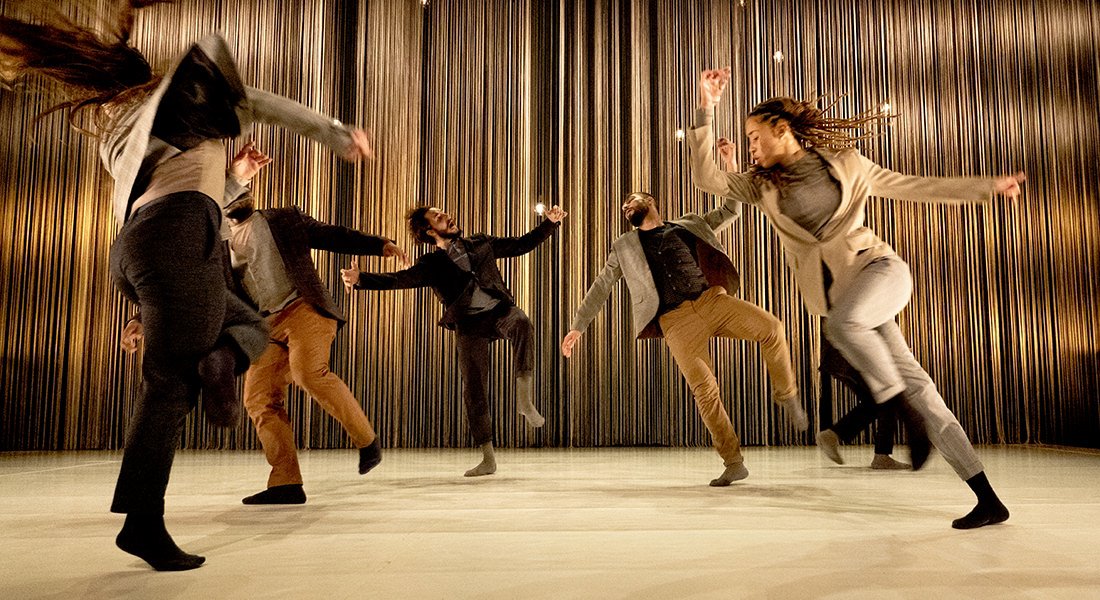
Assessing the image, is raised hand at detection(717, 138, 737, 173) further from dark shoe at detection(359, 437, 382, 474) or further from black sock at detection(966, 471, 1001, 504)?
dark shoe at detection(359, 437, 382, 474)

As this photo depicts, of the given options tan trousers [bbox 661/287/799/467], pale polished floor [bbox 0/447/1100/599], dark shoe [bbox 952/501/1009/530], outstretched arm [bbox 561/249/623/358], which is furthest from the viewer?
outstretched arm [bbox 561/249/623/358]

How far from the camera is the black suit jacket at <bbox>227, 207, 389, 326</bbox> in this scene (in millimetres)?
2729

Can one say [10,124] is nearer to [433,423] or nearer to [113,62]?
[433,423]

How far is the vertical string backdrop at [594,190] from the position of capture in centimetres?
Result: 571

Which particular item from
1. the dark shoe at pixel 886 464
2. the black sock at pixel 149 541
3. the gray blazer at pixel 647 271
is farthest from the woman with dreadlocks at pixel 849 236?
the dark shoe at pixel 886 464

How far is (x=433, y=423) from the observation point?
570 cm

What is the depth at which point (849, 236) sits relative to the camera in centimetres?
216

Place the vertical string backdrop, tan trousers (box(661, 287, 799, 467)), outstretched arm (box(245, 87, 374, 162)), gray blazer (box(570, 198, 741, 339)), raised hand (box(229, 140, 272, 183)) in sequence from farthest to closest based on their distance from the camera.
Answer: the vertical string backdrop < gray blazer (box(570, 198, 741, 339)) < tan trousers (box(661, 287, 799, 467)) < raised hand (box(229, 140, 272, 183)) < outstretched arm (box(245, 87, 374, 162))

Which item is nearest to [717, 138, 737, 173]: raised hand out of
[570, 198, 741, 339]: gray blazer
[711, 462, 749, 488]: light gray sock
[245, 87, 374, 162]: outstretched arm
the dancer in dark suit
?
[570, 198, 741, 339]: gray blazer

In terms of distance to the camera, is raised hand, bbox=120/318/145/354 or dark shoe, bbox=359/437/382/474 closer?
raised hand, bbox=120/318/145/354

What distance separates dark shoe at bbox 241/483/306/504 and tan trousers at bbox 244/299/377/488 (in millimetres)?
21

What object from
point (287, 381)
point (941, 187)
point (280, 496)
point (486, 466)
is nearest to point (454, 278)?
point (486, 466)

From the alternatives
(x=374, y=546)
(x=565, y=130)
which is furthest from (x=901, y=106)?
(x=374, y=546)

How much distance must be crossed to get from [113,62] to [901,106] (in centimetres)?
572
